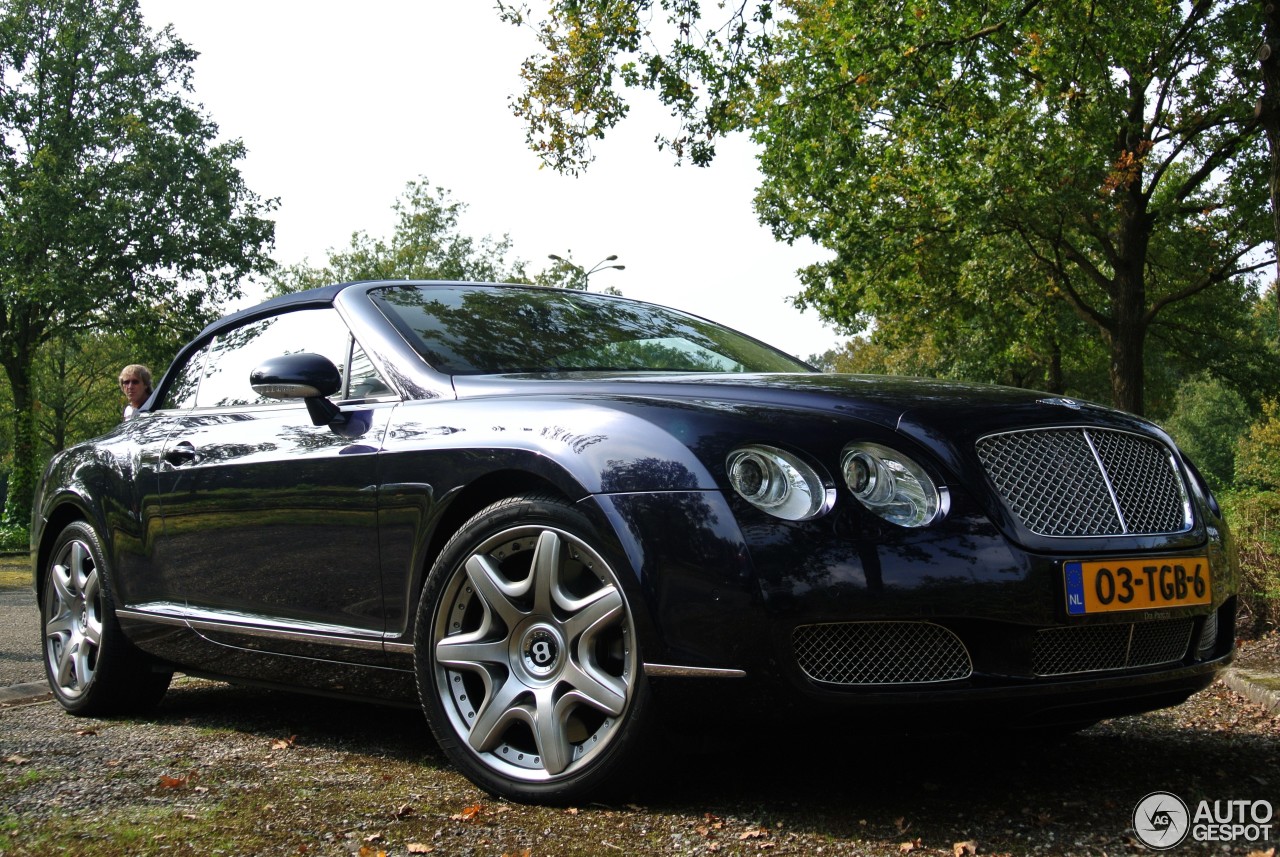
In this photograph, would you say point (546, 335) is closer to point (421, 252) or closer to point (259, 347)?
point (259, 347)

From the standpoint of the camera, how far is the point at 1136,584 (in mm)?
3152

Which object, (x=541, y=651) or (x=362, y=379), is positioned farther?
(x=362, y=379)

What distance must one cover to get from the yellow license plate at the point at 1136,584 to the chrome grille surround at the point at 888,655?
0.30 meters

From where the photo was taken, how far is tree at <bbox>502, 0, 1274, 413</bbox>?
44.5 ft

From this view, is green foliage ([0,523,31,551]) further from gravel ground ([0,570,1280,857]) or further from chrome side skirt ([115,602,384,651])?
gravel ground ([0,570,1280,857])

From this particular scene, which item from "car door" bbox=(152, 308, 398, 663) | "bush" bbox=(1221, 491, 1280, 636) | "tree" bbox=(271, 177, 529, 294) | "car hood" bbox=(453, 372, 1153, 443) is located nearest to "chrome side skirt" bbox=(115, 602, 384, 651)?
"car door" bbox=(152, 308, 398, 663)

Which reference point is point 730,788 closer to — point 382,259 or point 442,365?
point 442,365

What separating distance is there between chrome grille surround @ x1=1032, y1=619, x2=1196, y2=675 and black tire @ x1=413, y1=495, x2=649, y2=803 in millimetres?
941

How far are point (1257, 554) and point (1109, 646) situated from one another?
15.0ft

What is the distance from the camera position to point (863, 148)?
917 inches

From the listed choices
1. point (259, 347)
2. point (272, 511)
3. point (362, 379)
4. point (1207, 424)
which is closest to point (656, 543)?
point (362, 379)

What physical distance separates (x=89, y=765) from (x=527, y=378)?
1795 millimetres

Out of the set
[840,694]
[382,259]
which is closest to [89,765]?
[840,694]

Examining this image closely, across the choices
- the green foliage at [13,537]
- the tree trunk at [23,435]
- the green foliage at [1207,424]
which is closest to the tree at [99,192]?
the tree trunk at [23,435]
